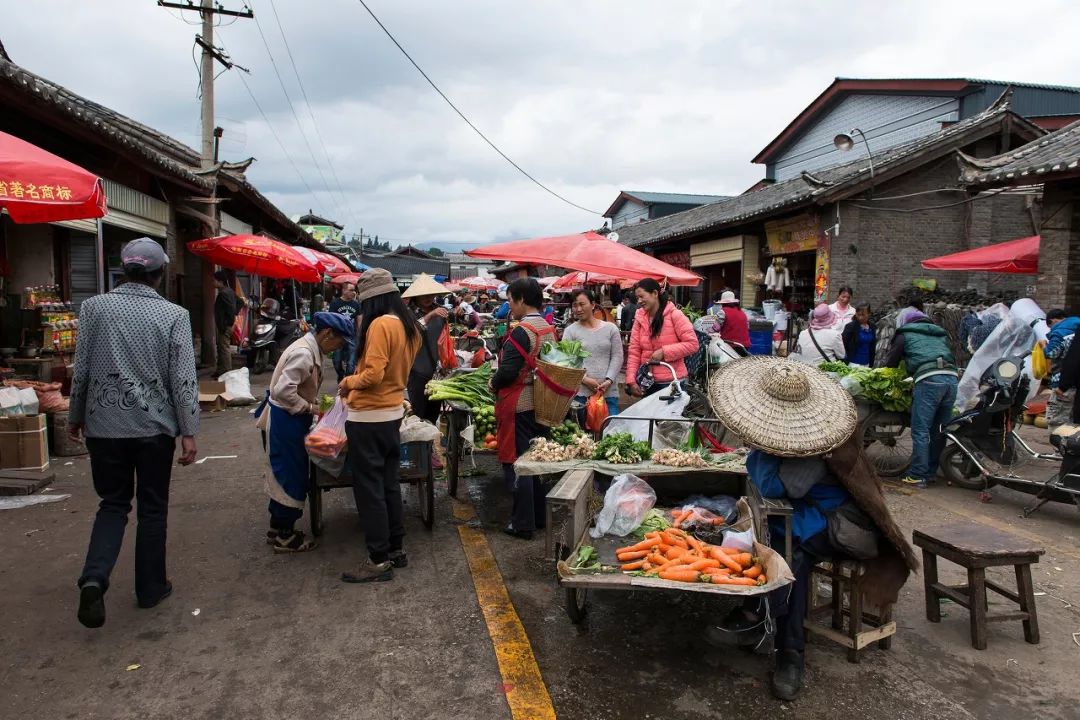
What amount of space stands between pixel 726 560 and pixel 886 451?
234 inches

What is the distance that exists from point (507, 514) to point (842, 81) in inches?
785

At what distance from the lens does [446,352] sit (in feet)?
28.2

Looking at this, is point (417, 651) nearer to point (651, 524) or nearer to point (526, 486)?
point (651, 524)

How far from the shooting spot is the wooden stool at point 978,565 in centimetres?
365

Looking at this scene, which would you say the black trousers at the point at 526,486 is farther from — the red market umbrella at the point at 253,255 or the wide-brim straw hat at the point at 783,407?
the red market umbrella at the point at 253,255

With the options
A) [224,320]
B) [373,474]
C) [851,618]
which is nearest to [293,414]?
[373,474]

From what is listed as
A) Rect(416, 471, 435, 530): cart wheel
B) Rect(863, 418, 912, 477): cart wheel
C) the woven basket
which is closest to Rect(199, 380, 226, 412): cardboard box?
Rect(416, 471, 435, 530): cart wheel

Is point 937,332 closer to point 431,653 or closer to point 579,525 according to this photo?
point 579,525

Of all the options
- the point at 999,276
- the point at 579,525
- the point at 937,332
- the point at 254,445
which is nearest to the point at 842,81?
the point at 999,276

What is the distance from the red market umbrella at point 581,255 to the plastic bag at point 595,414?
1891 mm

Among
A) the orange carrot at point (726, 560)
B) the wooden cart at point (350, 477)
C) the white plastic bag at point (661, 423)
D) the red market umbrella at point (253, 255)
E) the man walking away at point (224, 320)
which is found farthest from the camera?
the man walking away at point (224, 320)

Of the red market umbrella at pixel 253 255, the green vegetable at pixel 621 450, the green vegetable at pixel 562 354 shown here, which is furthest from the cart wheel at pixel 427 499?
the red market umbrella at pixel 253 255

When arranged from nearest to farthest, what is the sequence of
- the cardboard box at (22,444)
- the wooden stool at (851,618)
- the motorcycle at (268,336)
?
1. the wooden stool at (851,618)
2. the cardboard box at (22,444)
3. the motorcycle at (268,336)

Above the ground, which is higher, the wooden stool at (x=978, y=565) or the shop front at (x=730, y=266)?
the shop front at (x=730, y=266)
